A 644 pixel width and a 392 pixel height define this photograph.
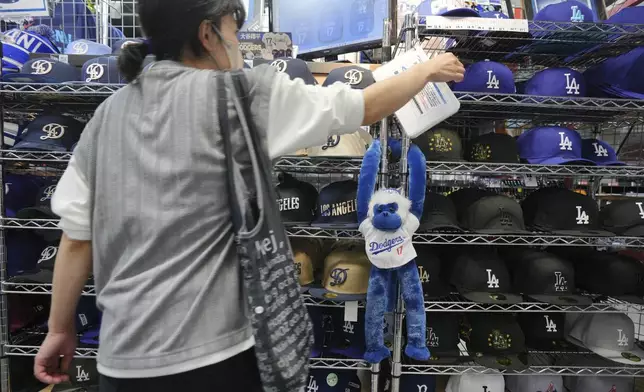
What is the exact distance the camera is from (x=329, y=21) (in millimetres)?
1878

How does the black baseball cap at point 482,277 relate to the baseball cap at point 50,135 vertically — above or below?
below

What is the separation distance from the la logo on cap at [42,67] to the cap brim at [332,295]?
Result: 138 cm

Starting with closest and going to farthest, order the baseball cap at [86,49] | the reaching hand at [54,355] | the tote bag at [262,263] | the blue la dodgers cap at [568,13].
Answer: the tote bag at [262,263] < the reaching hand at [54,355] < the blue la dodgers cap at [568,13] < the baseball cap at [86,49]

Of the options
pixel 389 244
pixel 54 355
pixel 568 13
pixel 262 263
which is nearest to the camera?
pixel 262 263

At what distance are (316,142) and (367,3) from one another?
1447 millimetres

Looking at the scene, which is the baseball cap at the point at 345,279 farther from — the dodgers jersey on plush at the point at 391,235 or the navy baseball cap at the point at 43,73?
the navy baseball cap at the point at 43,73

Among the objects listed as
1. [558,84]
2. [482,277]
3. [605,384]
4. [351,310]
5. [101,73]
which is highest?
[101,73]

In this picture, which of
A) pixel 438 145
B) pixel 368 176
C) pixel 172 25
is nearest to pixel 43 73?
pixel 172 25

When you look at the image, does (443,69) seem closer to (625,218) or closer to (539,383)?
(625,218)

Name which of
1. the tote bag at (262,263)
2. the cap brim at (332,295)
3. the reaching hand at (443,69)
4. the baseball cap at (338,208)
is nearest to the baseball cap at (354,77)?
the baseball cap at (338,208)

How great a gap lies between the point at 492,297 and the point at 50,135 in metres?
1.90

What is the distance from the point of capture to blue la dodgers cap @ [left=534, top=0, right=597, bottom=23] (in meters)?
1.46

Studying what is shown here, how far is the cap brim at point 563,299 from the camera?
1.47 m

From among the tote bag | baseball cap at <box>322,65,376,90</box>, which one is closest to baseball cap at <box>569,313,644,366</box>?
baseball cap at <box>322,65,376,90</box>
